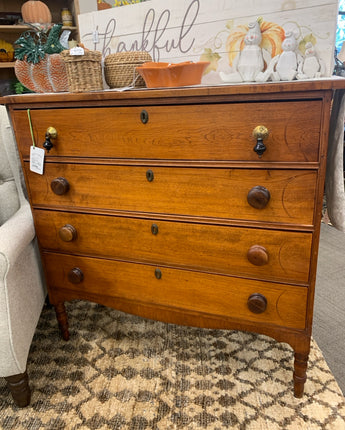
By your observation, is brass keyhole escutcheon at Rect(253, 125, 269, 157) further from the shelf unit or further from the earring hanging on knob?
the shelf unit

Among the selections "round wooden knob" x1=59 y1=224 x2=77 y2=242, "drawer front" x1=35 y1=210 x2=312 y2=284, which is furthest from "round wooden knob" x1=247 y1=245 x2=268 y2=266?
"round wooden knob" x1=59 y1=224 x2=77 y2=242

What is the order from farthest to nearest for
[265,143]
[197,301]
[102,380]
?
[102,380]
[197,301]
[265,143]

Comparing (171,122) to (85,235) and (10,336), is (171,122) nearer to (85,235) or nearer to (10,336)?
(85,235)

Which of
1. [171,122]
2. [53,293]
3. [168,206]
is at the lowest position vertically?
[53,293]

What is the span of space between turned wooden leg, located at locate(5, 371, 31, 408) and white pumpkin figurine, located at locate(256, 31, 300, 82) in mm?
1229

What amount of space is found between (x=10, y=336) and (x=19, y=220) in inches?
16.1

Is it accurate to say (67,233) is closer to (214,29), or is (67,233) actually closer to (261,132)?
(261,132)

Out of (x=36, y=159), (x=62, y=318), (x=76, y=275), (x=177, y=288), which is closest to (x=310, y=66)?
(x=177, y=288)

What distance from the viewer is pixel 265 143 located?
92cm

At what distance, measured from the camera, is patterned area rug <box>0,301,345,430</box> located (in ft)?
3.70

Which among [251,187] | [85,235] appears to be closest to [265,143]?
[251,187]

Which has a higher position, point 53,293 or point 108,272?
point 108,272

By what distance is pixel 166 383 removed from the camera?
4.15 ft

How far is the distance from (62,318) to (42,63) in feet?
3.32
